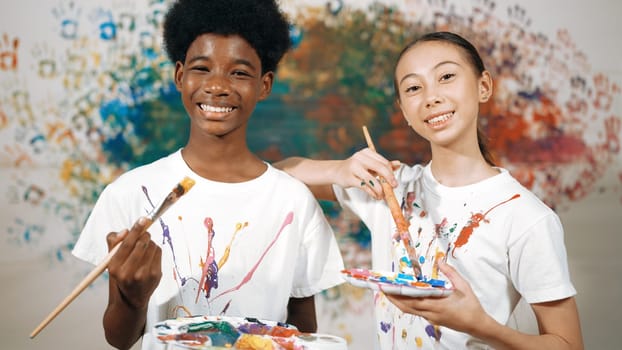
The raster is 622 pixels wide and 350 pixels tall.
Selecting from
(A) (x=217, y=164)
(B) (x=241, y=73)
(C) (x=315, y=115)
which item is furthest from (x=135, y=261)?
(C) (x=315, y=115)

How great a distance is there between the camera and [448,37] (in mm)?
1413

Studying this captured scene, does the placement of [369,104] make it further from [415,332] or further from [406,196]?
[415,332]

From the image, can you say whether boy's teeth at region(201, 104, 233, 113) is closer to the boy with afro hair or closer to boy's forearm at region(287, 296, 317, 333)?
the boy with afro hair

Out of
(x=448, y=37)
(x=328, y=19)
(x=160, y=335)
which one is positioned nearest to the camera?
(x=160, y=335)

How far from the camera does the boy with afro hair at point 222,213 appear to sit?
1.27m

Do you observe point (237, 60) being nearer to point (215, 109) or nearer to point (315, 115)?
point (215, 109)

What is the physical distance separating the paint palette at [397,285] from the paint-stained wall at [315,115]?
129 cm

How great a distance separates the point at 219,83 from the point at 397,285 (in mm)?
543

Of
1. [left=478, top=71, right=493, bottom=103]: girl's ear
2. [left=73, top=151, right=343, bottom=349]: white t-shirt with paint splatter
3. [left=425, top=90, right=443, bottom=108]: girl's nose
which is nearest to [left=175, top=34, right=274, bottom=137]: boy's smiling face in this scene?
[left=73, top=151, right=343, bottom=349]: white t-shirt with paint splatter

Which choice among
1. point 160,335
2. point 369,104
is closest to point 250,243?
point 160,335

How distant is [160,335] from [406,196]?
0.65 m

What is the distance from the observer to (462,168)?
1388mm

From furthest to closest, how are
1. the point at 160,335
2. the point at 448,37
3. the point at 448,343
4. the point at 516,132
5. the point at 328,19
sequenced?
the point at 516,132 → the point at 328,19 → the point at 448,37 → the point at 448,343 → the point at 160,335

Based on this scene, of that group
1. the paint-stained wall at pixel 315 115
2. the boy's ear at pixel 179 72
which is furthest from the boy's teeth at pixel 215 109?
the paint-stained wall at pixel 315 115
